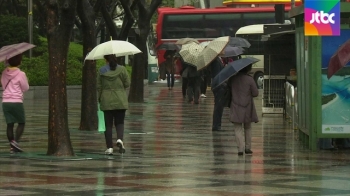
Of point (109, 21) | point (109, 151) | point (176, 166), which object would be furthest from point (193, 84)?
point (176, 166)

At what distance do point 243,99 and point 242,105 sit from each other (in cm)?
9

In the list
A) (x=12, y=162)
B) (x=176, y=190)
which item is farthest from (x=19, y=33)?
(x=176, y=190)

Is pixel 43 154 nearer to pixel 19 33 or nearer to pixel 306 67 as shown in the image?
pixel 306 67

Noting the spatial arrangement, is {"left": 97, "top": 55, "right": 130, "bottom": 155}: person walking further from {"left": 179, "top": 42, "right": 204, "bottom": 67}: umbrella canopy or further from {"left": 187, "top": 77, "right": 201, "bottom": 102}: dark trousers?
{"left": 187, "top": 77, "right": 201, "bottom": 102}: dark trousers

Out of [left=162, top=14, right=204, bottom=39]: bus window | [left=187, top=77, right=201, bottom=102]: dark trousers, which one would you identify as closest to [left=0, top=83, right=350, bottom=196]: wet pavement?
[left=187, top=77, right=201, bottom=102]: dark trousers

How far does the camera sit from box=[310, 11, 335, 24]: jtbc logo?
14977mm

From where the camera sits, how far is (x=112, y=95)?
1486 centimetres

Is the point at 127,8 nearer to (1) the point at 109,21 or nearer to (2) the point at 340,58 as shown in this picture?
(1) the point at 109,21

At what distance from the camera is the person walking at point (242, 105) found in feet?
50.0

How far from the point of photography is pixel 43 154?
14969mm

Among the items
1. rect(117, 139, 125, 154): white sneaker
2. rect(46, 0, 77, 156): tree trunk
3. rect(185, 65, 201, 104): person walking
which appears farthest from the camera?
rect(185, 65, 201, 104): person walking

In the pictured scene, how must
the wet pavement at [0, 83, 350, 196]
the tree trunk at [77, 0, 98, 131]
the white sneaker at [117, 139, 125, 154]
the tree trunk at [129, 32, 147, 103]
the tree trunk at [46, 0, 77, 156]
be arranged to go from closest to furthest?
the wet pavement at [0, 83, 350, 196]
the tree trunk at [46, 0, 77, 156]
the white sneaker at [117, 139, 125, 154]
the tree trunk at [77, 0, 98, 131]
the tree trunk at [129, 32, 147, 103]

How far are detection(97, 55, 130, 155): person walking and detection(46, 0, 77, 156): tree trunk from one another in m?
0.62

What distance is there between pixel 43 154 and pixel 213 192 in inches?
188
